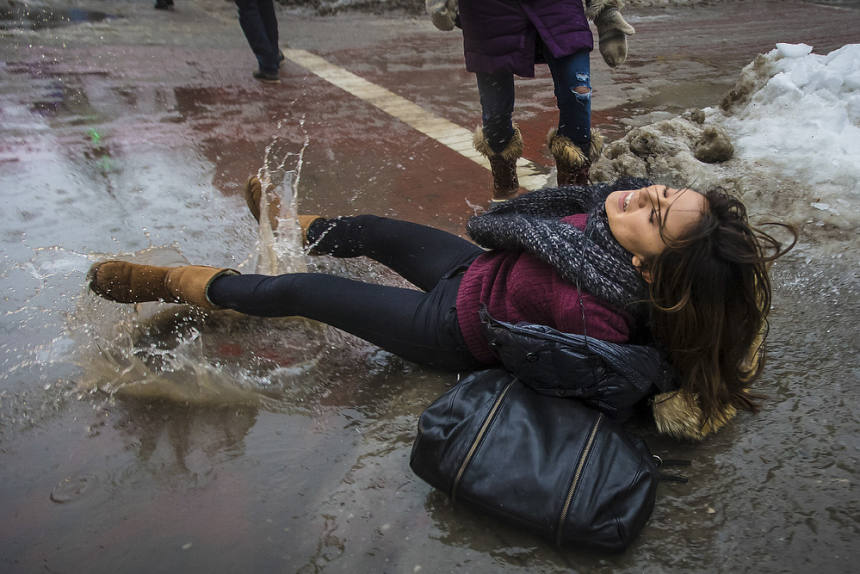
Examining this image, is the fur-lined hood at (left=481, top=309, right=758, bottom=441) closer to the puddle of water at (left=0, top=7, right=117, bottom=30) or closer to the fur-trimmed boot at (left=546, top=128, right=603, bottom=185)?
the fur-trimmed boot at (left=546, top=128, right=603, bottom=185)

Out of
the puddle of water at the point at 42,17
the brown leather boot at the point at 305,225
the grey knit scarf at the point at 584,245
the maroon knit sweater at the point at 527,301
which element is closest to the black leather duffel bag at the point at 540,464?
the maroon knit sweater at the point at 527,301

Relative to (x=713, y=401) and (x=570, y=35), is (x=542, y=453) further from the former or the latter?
(x=570, y=35)

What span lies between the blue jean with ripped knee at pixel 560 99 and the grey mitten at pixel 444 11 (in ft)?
1.00

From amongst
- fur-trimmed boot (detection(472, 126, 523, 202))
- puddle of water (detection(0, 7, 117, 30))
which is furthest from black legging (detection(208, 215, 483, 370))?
puddle of water (detection(0, 7, 117, 30))

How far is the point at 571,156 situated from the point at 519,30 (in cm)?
67

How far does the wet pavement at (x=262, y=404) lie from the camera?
1493 mm

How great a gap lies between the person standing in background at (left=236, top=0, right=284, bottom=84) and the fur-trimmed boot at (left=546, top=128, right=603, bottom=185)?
11.5ft

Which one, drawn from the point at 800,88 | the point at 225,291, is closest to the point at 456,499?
the point at 225,291

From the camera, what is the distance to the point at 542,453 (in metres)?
1.43

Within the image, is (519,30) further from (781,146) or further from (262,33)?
(262,33)

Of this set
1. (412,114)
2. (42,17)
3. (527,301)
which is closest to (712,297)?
(527,301)

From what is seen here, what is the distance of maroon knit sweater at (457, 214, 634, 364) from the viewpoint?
1566 millimetres

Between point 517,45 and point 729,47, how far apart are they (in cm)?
556

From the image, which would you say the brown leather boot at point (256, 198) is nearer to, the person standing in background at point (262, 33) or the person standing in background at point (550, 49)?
the person standing in background at point (550, 49)
